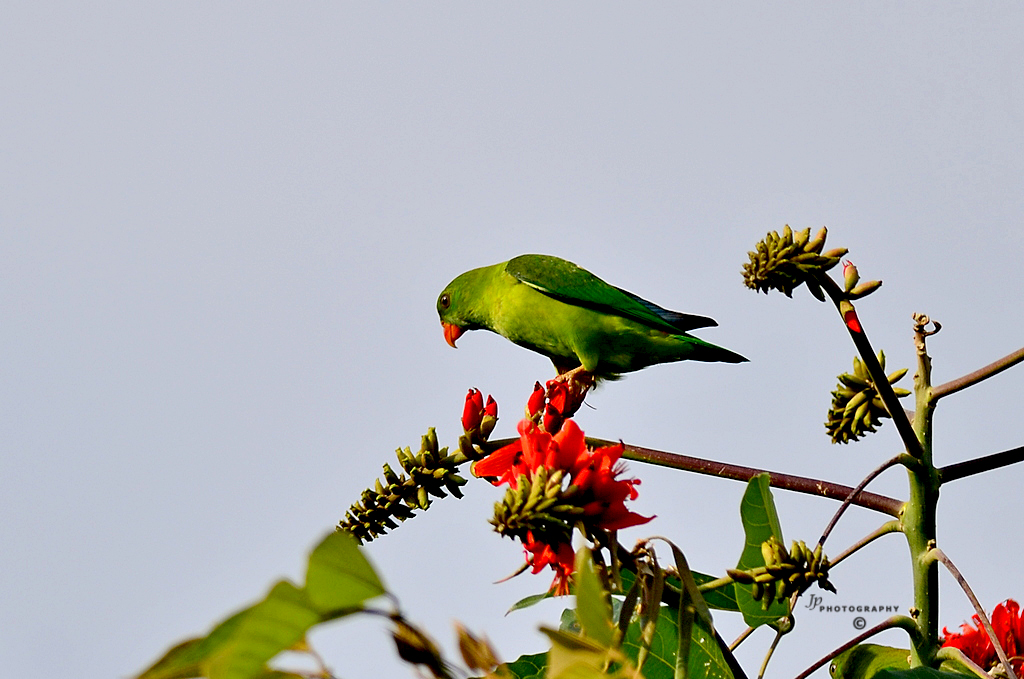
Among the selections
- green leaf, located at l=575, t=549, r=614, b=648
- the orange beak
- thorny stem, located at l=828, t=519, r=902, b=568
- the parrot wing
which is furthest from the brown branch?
the orange beak

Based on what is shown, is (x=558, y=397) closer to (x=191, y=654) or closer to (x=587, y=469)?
(x=587, y=469)

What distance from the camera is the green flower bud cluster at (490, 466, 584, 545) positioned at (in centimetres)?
124

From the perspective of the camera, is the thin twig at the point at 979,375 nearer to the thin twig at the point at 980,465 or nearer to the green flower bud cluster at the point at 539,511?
the thin twig at the point at 980,465

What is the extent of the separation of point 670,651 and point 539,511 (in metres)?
0.74

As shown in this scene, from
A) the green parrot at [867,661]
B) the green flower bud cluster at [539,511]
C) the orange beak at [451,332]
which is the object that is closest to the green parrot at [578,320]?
the orange beak at [451,332]

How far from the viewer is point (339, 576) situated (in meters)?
0.80

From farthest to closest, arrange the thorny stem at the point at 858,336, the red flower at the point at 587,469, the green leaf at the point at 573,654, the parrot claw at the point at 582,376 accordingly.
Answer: the parrot claw at the point at 582,376 → the thorny stem at the point at 858,336 → the red flower at the point at 587,469 → the green leaf at the point at 573,654

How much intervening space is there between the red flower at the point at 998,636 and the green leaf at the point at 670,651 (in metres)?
0.57

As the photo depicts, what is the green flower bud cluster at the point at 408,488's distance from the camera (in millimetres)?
1750

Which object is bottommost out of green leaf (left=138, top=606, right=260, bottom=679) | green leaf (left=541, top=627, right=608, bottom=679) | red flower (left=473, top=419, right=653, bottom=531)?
green leaf (left=138, top=606, right=260, bottom=679)

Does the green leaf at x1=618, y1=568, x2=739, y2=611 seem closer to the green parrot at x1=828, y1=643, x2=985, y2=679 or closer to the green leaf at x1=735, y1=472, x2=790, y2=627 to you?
the green leaf at x1=735, y1=472, x2=790, y2=627

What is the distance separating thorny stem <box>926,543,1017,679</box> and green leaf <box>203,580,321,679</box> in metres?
1.15

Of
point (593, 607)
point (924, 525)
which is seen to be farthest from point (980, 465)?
point (593, 607)

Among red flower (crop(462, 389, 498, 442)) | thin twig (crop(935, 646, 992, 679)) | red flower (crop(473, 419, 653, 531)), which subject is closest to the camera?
red flower (crop(473, 419, 653, 531))
